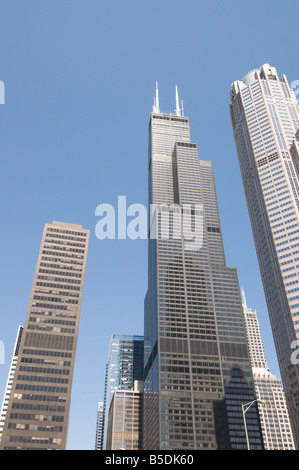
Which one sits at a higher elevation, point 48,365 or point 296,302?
point 296,302

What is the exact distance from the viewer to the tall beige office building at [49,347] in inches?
4825

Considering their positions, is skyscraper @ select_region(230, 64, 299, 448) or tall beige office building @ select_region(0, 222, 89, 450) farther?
skyscraper @ select_region(230, 64, 299, 448)

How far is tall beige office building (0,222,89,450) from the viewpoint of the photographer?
123 meters

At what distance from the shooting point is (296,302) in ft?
502

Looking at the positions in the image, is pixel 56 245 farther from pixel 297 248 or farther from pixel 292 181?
pixel 292 181

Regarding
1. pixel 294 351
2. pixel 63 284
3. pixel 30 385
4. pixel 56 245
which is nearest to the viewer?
pixel 30 385

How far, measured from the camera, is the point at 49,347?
139 metres

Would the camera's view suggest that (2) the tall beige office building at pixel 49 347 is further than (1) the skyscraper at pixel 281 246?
No

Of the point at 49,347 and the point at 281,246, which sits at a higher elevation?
the point at 281,246

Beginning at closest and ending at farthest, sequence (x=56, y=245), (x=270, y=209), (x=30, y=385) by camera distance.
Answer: (x=30, y=385) → (x=56, y=245) → (x=270, y=209)

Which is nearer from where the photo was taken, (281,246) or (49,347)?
(49,347)

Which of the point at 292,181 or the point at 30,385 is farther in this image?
the point at 292,181

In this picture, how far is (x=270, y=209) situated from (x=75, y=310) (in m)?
97.0
